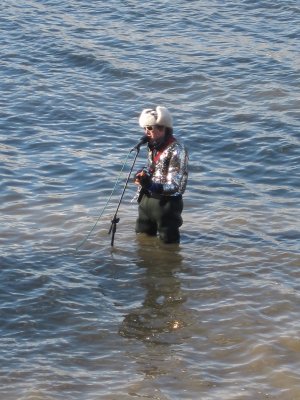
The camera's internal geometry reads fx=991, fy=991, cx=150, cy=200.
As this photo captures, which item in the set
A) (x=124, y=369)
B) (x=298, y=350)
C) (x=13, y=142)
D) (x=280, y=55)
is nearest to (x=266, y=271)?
(x=298, y=350)

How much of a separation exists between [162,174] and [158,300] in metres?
1.31

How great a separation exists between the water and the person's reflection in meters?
0.02

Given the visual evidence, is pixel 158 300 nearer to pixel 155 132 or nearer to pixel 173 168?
pixel 173 168

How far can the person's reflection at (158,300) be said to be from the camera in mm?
9102

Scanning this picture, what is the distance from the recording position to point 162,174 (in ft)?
33.3

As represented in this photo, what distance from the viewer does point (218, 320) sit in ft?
30.5

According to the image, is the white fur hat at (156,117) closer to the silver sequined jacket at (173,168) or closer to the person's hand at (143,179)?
the silver sequined jacket at (173,168)

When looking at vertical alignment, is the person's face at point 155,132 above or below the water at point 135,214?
above

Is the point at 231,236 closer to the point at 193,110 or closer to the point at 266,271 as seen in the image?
the point at 266,271

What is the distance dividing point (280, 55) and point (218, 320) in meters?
10.1

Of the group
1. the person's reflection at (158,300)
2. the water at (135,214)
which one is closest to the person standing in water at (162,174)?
the person's reflection at (158,300)

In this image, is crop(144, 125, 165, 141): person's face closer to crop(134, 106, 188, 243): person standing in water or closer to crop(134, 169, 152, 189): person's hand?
crop(134, 106, 188, 243): person standing in water

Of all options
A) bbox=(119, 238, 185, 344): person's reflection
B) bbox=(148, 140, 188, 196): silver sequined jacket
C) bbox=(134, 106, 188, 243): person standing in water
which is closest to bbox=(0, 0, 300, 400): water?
bbox=(119, 238, 185, 344): person's reflection

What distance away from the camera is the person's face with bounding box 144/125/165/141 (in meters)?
9.88
